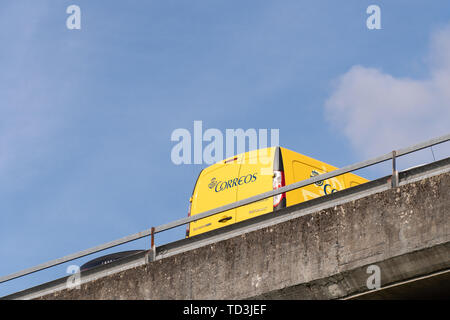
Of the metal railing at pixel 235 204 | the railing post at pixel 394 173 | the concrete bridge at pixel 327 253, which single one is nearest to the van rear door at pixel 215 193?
the metal railing at pixel 235 204

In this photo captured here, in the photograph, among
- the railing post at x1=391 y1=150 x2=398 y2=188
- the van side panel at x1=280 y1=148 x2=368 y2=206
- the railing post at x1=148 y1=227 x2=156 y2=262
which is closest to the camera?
the railing post at x1=391 y1=150 x2=398 y2=188

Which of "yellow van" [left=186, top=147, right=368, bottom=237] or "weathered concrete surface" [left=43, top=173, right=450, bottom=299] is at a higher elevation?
"yellow van" [left=186, top=147, right=368, bottom=237]

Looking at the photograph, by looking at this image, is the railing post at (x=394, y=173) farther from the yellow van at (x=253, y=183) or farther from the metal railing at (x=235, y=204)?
the yellow van at (x=253, y=183)

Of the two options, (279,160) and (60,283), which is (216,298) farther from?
(279,160)

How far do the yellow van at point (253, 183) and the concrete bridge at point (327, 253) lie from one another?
3.81 metres

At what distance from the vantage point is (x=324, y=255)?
776cm

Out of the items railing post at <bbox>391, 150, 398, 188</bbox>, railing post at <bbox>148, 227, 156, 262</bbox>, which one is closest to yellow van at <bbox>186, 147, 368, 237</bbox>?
railing post at <bbox>148, 227, 156, 262</bbox>

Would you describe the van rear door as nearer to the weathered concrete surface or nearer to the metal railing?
the metal railing

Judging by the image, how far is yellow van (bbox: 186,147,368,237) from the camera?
12805 mm

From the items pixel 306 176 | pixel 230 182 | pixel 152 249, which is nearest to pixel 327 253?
pixel 152 249

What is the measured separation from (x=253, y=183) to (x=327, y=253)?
216 inches

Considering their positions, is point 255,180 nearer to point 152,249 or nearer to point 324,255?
point 152,249

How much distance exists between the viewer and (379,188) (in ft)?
26.2

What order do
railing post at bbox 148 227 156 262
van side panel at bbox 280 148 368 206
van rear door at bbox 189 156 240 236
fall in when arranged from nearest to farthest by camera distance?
railing post at bbox 148 227 156 262
van side panel at bbox 280 148 368 206
van rear door at bbox 189 156 240 236
